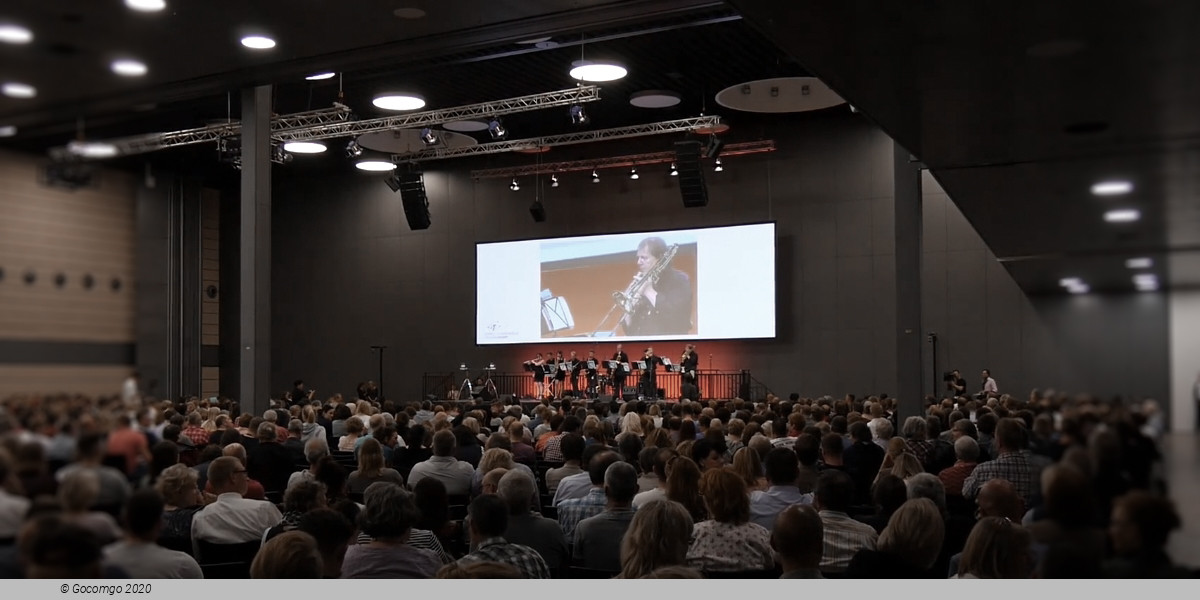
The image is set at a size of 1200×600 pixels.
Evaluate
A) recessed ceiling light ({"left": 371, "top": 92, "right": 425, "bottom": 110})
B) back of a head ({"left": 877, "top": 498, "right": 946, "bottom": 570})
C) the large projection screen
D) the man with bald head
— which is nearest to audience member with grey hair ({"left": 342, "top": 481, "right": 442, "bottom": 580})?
the man with bald head

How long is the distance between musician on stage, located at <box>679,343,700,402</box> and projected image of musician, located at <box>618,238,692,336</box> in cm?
68

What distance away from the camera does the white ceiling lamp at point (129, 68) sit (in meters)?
1.18

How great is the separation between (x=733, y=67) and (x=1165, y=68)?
15580 mm

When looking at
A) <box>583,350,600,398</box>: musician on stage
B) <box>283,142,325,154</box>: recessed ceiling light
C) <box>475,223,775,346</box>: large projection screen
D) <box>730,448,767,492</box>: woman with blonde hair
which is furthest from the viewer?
<box>583,350,600,398</box>: musician on stage

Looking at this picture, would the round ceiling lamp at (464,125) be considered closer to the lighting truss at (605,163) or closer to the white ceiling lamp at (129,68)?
the lighting truss at (605,163)

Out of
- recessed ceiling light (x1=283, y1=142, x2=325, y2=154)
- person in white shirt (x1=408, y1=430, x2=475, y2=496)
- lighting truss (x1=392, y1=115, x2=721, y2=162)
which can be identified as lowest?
person in white shirt (x1=408, y1=430, x2=475, y2=496)

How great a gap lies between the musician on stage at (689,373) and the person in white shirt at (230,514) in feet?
47.7

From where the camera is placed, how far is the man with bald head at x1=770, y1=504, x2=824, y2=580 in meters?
3.44

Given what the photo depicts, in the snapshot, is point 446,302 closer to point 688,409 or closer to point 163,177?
point 688,409

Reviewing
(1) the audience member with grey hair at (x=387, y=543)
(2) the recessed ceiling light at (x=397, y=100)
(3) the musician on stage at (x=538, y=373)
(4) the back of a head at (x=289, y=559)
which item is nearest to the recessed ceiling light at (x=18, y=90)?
(4) the back of a head at (x=289, y=559)

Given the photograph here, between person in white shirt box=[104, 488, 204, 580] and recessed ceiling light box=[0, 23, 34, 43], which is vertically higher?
recessed ceiling light box=[0, 23, 34, 43]

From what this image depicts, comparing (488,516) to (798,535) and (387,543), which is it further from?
(798,535)

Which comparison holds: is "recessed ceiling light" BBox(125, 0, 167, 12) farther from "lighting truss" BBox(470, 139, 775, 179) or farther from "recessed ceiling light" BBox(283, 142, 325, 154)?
"lighting truss" BBox(470, 139, 775, 179)
